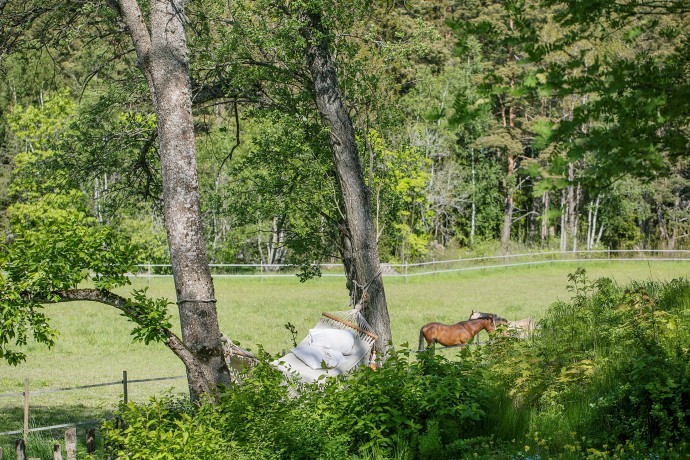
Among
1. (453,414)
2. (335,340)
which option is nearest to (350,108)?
(335,340)

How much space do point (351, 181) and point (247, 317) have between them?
15.3m

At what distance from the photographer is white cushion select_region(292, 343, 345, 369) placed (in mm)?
9852

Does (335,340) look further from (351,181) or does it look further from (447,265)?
(447,265)

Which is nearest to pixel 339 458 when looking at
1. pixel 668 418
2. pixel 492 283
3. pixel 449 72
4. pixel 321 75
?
Answer: pixel 668 418

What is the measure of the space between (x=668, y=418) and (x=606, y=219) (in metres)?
42.7

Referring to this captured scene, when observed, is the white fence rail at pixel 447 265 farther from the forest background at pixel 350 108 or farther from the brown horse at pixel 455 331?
the brown horse at pixel 455 331

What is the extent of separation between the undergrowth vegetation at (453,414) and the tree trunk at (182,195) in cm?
47

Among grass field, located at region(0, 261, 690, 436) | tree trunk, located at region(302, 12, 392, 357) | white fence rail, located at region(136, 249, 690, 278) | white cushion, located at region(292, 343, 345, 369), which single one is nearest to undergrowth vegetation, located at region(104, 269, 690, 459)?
white cushion, located at region(292, 343, 345, 369)

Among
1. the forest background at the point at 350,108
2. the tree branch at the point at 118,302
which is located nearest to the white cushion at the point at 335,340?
the forest background at the point at 350,108

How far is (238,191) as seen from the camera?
46.1 ft

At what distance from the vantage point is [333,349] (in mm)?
10102

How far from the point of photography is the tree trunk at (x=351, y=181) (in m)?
11.1

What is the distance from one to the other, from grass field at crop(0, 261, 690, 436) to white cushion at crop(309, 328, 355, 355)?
4.04 metres

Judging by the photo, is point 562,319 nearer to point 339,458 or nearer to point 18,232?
point 339,458
